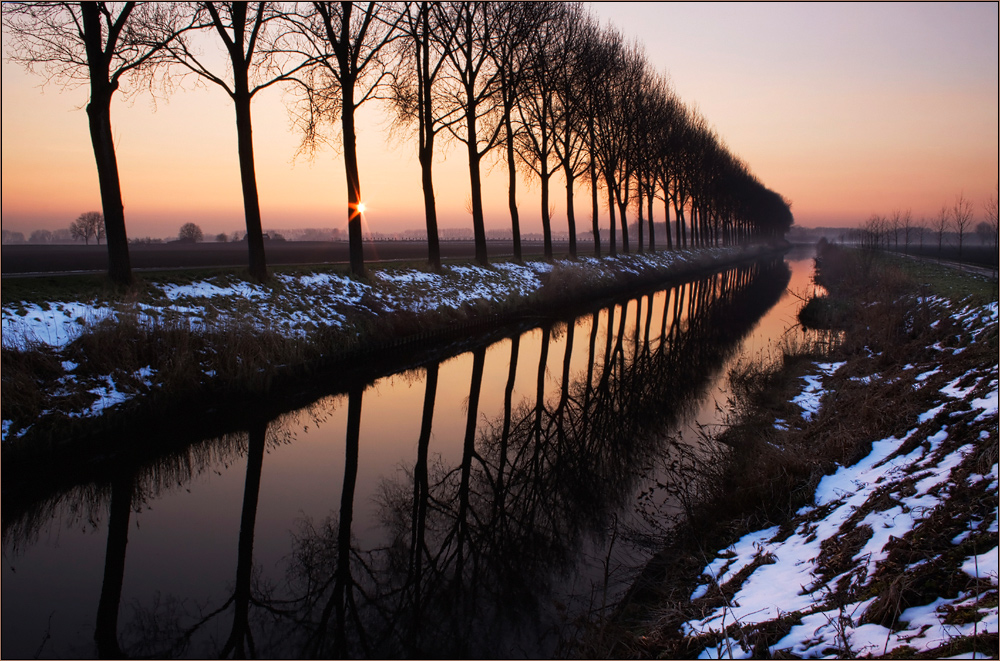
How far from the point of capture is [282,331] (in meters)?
13.1

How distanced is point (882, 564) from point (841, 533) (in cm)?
91

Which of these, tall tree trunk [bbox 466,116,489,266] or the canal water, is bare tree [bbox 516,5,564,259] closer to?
tall tree trunk [bbox 466,116,489,266]

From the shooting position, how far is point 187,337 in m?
10.8

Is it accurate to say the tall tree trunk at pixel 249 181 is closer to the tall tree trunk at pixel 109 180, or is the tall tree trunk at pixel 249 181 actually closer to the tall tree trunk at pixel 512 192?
the tall tree trunk at pixel 109 180

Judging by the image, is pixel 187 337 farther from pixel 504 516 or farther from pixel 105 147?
pixel 504 516

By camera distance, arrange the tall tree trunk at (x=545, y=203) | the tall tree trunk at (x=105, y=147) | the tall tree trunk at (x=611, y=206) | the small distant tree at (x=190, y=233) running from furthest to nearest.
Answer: the small distant tree at (x=190, y=233) → the tall tree trunk at (x=611, y=206) → the tall tree trunk at (x=545, y=203) → the tall tree trunk at (x=105, y=147)

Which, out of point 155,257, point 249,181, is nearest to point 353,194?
point 249,181

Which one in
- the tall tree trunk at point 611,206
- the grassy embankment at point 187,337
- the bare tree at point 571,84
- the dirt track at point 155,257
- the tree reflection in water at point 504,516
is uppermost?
the bare tree at point 571,84

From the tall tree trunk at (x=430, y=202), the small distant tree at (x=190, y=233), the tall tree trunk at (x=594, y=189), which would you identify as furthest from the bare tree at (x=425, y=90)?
the small distant tree at (x=190, y=233)

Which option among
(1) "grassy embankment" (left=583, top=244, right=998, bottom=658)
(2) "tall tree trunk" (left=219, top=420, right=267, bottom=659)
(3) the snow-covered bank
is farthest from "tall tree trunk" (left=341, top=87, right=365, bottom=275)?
(3) the snow-covered bank

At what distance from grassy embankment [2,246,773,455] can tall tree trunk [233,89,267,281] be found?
66 centimetres

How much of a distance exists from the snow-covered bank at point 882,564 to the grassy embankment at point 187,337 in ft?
29.0

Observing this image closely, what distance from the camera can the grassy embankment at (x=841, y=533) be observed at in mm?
3803

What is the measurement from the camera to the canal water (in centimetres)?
508
